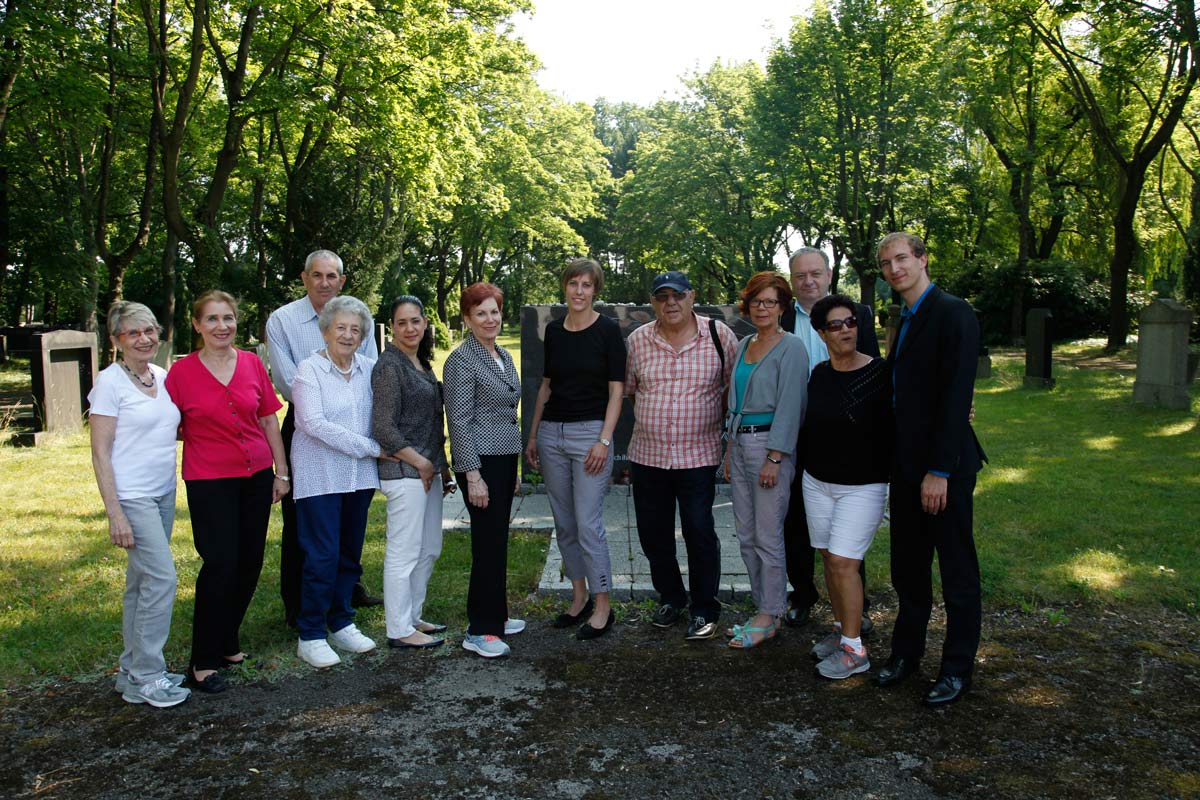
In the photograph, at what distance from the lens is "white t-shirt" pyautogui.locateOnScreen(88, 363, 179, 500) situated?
4133mm

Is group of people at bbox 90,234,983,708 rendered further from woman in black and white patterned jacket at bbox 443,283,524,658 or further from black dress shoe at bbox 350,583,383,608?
black dress shoe at bbox 350,583,383,608

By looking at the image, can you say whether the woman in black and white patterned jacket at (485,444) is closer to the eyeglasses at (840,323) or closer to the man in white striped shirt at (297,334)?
the man in white striped shirt at (297,334)

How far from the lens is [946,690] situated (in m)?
4.21

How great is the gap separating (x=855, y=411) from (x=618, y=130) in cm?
6986

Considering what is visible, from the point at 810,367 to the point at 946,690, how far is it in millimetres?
1890

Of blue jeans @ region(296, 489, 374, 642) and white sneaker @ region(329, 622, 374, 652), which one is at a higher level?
blue jeans @ region(296, 489, 374, 642)

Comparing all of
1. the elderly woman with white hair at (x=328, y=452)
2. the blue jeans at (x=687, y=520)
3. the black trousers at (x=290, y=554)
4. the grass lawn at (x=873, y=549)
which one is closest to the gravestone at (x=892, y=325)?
the blue jeans at (x=687, y=520)

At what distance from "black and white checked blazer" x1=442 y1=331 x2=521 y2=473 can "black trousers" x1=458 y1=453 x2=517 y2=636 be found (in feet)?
0.31

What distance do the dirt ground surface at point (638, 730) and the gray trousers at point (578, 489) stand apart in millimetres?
475

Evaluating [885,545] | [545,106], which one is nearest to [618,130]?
[545,106]

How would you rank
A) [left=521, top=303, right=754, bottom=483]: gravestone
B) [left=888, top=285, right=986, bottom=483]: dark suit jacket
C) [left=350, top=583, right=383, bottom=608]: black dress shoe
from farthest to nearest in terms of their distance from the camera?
[left=521, top=303, right=754, bottom=483]: gravestone, [left=350, top=583, right=383, bottom=608]: black dress shoe, [left=888, top=285, right=986, bottom=483]: dark suit jacket

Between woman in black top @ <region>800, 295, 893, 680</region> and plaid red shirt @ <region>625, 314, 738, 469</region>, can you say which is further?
plaid red shirt @ <region>625, 314, 738, 469</region>

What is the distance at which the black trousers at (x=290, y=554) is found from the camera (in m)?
5.18

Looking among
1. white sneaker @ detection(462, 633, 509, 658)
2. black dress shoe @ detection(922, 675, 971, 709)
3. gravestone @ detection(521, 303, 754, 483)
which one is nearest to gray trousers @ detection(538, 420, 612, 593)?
white sneaker @ detection(462, 633, 509, 658)
